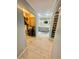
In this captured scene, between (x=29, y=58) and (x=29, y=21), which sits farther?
(x=29, y=21)
